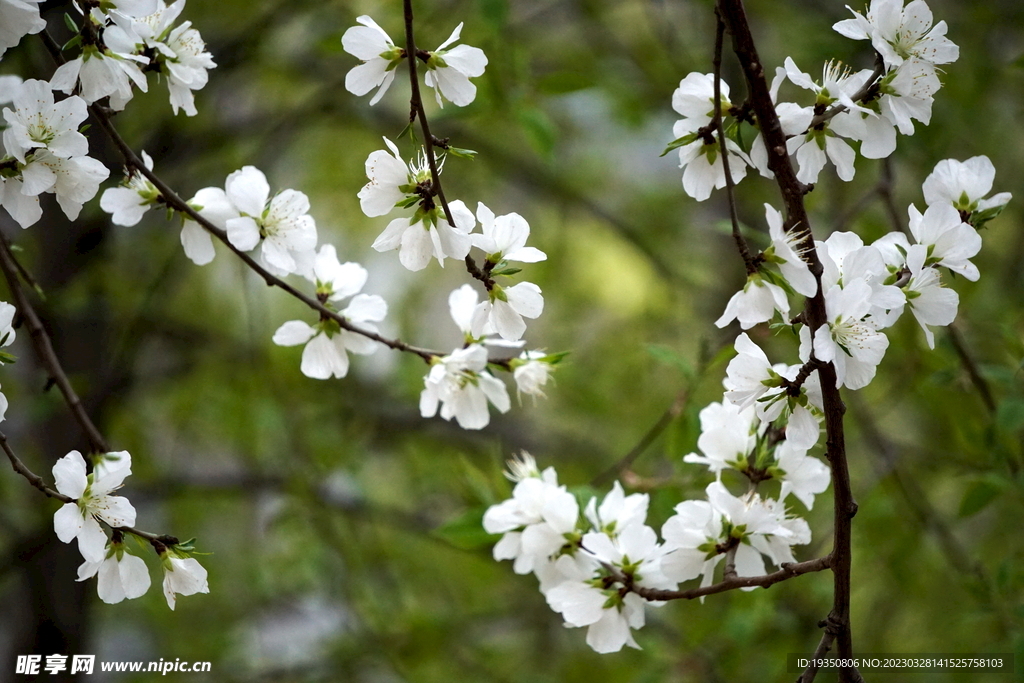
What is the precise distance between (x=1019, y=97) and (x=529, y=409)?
207 cm

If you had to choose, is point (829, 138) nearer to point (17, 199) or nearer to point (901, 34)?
point (901, 34)

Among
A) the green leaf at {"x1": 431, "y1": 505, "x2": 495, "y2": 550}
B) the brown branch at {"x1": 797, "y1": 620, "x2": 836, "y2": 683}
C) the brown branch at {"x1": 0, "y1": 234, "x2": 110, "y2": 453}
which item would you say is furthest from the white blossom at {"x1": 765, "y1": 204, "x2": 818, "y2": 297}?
the brown branch at {"x1": 0, "y1": 234, "x2": 110, "y2": 453}

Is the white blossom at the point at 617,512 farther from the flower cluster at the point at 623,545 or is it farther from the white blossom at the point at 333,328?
the white blossom at the point at 333,328

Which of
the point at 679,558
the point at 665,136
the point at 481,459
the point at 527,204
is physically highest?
the point at 527,204

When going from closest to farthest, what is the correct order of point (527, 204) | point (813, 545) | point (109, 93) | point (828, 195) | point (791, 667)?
point (109, 93)
point (791, 667)
point (813, 545)
point (828, 195)
point (527, 204)

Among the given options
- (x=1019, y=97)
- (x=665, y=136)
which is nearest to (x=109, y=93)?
(x=665, y=136)

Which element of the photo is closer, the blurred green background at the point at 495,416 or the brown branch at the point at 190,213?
the brown branch at the point at 190,213

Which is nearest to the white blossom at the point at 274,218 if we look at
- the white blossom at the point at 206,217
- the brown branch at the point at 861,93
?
the white blossom at the point at 206,217

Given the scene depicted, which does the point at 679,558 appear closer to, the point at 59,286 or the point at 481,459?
the point at 59,286

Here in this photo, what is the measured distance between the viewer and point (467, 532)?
44.4 inches

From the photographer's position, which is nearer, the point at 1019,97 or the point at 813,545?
the point at 813,545

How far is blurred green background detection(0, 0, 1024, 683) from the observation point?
5.33ft

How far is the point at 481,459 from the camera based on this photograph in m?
2.52

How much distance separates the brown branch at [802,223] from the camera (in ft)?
2.41
